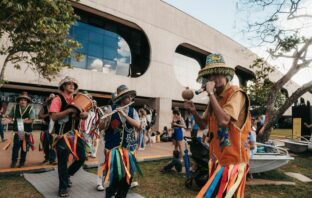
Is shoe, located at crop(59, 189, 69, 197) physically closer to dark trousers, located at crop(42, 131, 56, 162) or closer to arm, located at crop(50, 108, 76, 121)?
arm, located at crop(50, 108, 76, 121)

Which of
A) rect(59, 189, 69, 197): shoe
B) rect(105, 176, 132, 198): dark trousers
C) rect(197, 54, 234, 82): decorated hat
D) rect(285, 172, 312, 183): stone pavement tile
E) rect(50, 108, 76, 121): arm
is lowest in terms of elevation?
rect(285, 172, 312, 183): stone pavement tile

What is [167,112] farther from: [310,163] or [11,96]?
[310,163]

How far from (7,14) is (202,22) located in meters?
24.7

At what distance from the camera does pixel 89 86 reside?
19.8 metres

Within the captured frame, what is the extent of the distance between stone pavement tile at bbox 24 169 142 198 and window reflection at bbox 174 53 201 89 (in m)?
23.0

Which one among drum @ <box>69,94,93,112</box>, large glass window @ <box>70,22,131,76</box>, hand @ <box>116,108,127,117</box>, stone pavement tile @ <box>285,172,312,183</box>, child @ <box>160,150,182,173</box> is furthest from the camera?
large glass window @ <box>70,22,131,76</box>

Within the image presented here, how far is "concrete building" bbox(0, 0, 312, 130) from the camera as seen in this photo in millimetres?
19359

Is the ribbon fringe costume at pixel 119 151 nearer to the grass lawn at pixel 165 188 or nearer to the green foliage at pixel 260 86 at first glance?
the grass lawn at pixel 165 188

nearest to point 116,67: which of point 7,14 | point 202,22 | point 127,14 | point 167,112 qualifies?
point 127,14

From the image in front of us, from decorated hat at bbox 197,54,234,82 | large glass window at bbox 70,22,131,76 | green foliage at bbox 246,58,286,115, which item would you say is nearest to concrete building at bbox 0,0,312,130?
large glass window at bbox 70,22,131,76

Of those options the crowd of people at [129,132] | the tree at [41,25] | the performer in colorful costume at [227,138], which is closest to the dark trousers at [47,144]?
the crowd of people at [129,132]

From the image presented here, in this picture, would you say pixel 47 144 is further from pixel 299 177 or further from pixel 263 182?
pixel 299 177

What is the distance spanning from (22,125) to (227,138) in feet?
21.0

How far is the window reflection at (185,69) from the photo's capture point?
29.7 meters
